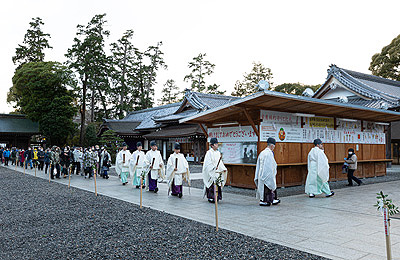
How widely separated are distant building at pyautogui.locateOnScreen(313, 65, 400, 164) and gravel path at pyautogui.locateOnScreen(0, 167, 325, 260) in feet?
57.8

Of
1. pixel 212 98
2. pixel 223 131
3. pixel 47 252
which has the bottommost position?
pixel 47 252

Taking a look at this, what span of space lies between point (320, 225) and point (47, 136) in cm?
3723

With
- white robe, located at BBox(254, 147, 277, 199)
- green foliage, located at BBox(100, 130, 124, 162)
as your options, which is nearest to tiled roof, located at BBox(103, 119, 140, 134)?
green foliage, located at BBox(100, 130, 124, 162)

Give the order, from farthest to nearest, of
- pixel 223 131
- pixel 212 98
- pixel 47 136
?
pixel 47 136 < pixel 212 98 < pixel 223 131

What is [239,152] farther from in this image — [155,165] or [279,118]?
[155,165]

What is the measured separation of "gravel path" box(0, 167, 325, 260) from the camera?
462 centimetres

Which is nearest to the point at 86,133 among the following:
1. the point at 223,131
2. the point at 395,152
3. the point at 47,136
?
the point at 47,136

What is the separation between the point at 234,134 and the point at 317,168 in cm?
333

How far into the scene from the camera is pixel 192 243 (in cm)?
511

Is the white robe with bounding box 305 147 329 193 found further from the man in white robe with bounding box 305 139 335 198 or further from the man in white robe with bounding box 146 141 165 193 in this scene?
the man in white robe with bounding box 146 141 165 193

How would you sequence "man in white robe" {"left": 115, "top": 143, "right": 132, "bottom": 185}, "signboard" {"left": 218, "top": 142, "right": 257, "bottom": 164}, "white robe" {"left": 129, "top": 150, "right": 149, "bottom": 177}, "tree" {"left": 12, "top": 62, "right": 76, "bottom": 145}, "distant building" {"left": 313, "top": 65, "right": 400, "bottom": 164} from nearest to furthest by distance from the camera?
A: 1. "signboard" {"left": 218, "top": 142, "right": 257, "bottom": 164}
2. "white robe" {"left": 129, "top": 150, "right": 149, "bottom": 177}
3. "man in white robe" {"left": 115, "top": 143, "right": 132, "bottom": 185}
4. "distant building" {"left": 313, "top": 65, "right": 400, "bottom": 164}
5. "tree" {"left": 12, "top": 62, "right": 76, "bottom": 145}

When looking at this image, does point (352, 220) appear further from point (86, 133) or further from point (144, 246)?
point (86, 133)

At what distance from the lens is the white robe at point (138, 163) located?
11.8 meters

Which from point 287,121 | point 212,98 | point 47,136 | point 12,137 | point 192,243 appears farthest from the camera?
point 12,137
